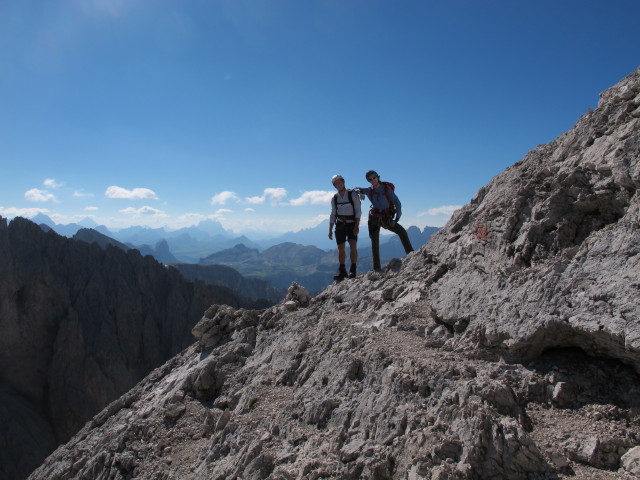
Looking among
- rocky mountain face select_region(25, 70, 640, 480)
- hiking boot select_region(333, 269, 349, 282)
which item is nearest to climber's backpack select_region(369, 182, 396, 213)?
Answer: rocky mountain face select_region(25, 70, 640, 480)

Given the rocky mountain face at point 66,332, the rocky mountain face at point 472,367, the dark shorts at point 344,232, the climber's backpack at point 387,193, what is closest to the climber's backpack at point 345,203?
the dark shorts at point 344,232

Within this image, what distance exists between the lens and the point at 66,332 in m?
49.7

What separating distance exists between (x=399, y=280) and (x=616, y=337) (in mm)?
6135

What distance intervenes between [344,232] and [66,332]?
166ft

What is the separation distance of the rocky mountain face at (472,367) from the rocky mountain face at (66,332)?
131ft

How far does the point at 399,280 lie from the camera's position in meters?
10.8

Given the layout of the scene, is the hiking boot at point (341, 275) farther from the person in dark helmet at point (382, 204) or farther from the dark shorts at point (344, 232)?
the person in dark helmet at point (382, 204)

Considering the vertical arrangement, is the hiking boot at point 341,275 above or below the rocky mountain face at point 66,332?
above

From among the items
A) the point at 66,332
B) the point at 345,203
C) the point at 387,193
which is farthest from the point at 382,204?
the point at 66,332

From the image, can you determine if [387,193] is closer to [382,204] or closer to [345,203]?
[382,204]

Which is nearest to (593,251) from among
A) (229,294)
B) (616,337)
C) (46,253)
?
(616,337)

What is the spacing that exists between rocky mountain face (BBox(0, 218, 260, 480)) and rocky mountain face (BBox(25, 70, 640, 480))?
131 ft

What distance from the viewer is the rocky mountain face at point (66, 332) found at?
143ft

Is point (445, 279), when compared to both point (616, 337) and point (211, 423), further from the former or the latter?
point (211, 423)
